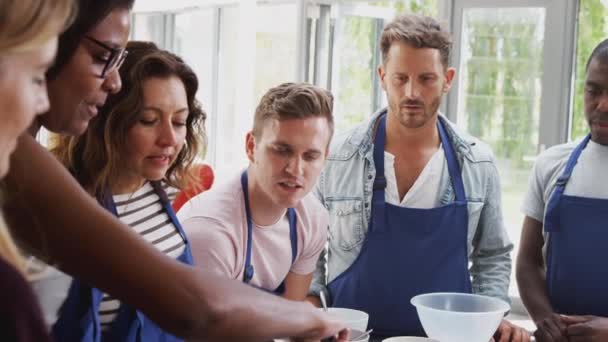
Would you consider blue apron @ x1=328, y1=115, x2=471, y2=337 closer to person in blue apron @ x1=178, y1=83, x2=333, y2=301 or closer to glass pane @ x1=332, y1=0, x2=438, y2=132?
person in blue apron @ x1=178, y1=83, x2=333, y2=301

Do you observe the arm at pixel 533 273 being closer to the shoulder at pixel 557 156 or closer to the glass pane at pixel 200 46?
the shoulder at pixel 557 156

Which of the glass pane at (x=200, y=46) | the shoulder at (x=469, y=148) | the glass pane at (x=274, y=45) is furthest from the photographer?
the glass pane at (x=200, y=46)

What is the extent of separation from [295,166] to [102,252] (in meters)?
0.95

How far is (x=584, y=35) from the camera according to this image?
4922 millimetres

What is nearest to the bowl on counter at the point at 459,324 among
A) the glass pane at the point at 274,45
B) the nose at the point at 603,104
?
the nose at the point at 603,104

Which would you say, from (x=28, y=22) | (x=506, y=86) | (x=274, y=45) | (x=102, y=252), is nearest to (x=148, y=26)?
(x=274, y=45)

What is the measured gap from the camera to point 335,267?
214 cm

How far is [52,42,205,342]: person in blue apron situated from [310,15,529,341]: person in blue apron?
548 millimetres

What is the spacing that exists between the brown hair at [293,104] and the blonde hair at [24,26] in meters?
1.14

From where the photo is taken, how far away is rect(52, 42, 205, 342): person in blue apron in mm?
1618

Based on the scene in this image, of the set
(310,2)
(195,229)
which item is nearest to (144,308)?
(195,229)

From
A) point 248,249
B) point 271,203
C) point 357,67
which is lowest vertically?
point 248,249

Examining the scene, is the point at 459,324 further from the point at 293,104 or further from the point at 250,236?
the point at 293,104

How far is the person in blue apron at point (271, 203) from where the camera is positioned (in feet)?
5.94
